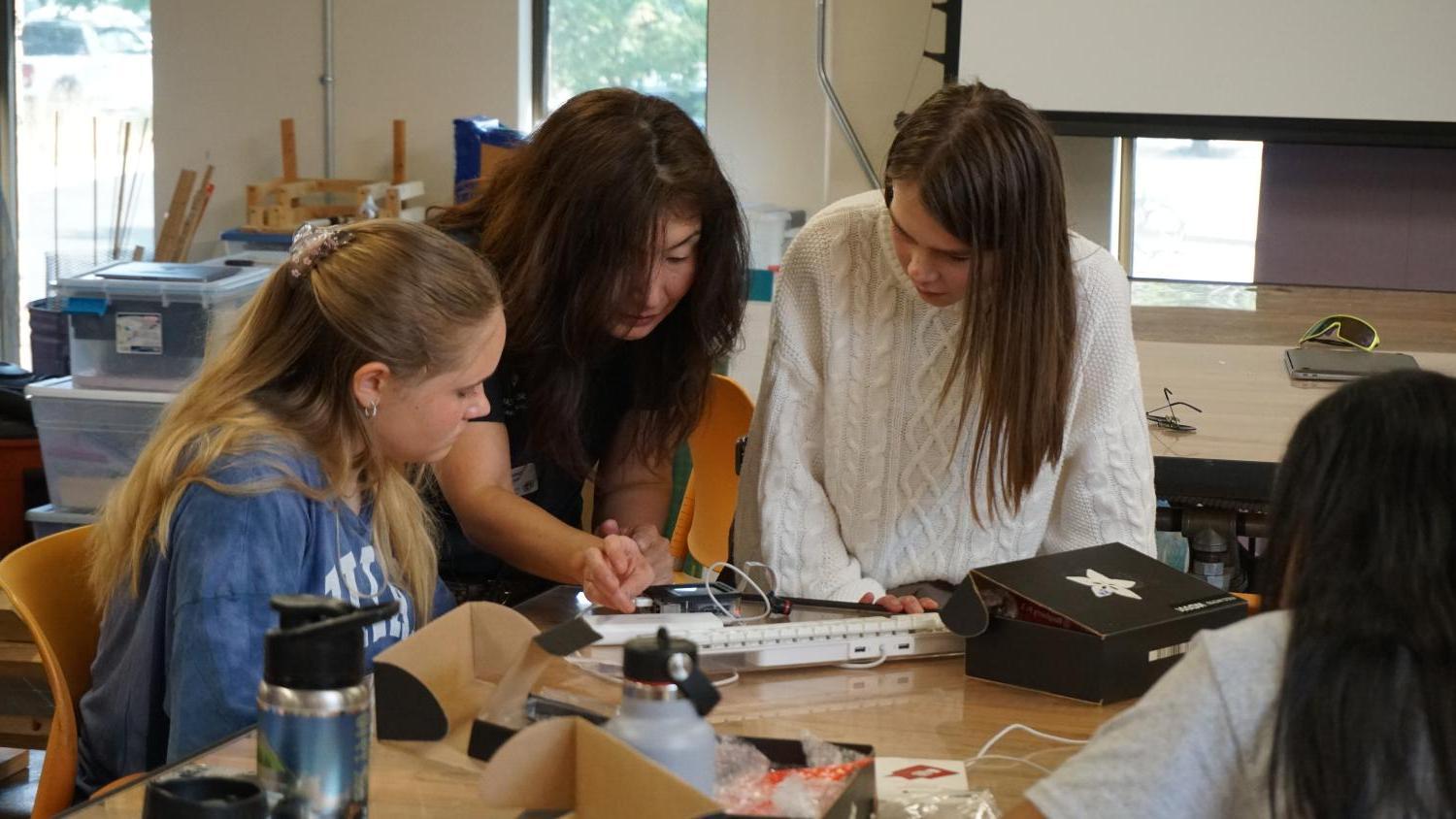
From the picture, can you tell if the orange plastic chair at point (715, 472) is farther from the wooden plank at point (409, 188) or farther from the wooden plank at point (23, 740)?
the wooden plank at point (409, 188)

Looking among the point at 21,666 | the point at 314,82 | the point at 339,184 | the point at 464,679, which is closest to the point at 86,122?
the point at 314,82

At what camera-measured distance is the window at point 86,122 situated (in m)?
4.91

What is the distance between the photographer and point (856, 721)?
1268 mm

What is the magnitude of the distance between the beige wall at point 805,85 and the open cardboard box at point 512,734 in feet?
10.3

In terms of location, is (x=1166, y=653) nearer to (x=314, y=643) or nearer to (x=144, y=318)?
(x=314, y=643)

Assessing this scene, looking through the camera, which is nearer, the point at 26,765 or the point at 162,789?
the point at 162,789

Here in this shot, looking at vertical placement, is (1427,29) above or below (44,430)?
above

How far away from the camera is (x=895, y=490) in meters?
1.73

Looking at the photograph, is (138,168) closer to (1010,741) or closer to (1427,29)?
(1427,29)

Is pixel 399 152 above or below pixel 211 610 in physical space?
above

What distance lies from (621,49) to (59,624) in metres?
3.43

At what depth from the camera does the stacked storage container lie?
10.1 ft

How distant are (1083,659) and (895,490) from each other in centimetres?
46

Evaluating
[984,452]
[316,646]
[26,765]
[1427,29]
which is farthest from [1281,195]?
[316,646]
